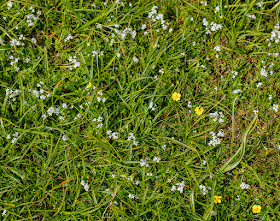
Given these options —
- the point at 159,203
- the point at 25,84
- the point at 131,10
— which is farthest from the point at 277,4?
the point at 25,84

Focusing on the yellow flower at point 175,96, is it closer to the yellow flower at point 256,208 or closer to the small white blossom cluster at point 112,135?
the small white blossom cluster at point 112,135

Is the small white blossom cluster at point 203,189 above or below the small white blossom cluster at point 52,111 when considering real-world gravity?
below

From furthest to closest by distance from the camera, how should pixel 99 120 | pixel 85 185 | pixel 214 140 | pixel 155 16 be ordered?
pixel 155 16, pixel 214 140, pixel 99 120, pixel 85 185

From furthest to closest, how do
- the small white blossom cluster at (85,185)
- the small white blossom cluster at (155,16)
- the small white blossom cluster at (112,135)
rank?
the small white blossom cluster at (155,16) → the small white blossom cluster at (112,135) → the small white blossom cluster at (85,185)

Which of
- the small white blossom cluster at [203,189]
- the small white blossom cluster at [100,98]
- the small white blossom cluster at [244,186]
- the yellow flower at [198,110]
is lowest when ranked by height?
the small white blossom cluster at [244,186]

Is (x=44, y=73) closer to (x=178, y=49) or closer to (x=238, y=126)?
(x=178, y=49)

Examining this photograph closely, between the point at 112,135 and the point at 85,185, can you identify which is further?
the point at 112,135

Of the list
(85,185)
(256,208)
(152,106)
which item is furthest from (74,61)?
(256,208)

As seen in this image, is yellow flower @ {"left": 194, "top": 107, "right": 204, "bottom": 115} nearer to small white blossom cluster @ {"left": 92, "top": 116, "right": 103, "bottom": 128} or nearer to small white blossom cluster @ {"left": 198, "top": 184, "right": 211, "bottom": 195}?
small white blossom cluster @ {"left": 198, "top": 184, "right": 211, "bottom": 195}

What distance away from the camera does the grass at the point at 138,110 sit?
249 centimetres

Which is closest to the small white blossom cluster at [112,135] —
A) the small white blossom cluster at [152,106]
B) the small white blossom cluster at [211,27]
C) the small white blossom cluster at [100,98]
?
the small white blossom cluster at [100,98]

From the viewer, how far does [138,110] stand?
2650 mm

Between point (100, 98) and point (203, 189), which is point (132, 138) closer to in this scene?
point (100, 98)

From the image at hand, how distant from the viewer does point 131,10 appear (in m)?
2.80
